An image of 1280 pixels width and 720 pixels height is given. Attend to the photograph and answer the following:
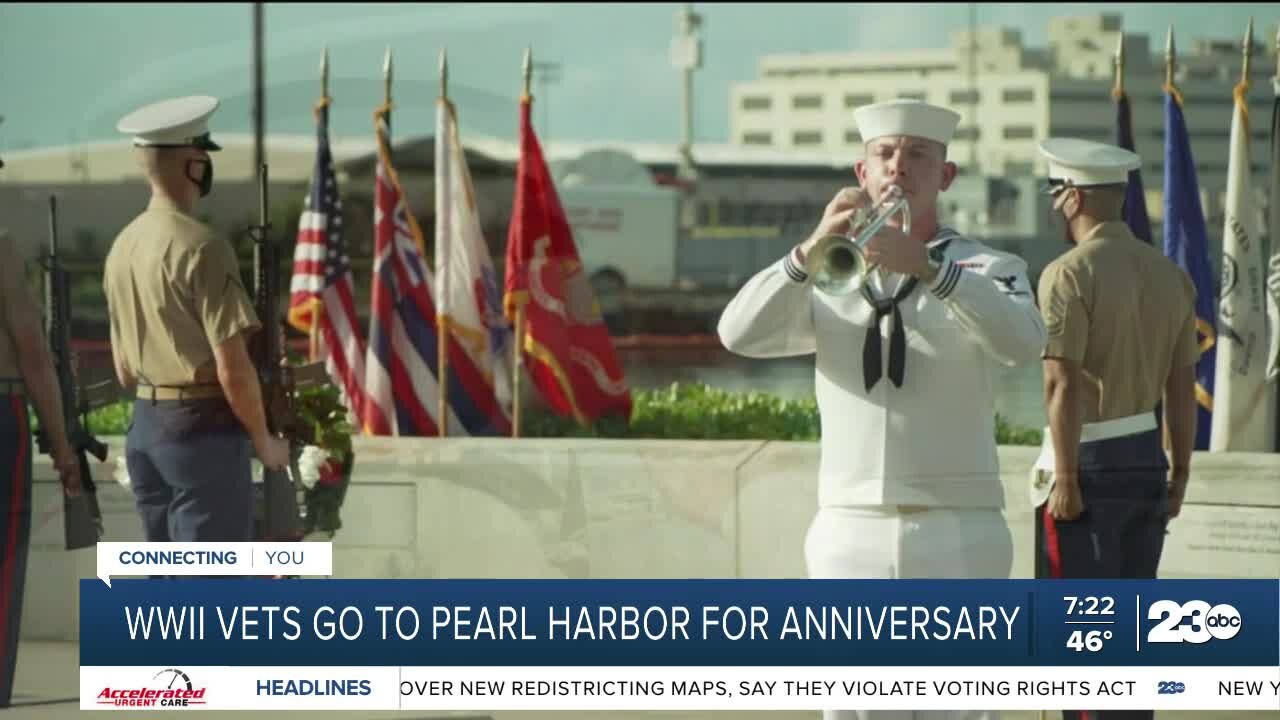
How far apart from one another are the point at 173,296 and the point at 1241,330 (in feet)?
19.3

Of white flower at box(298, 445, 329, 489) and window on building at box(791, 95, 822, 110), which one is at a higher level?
white flower at box(298, 445, 329, 489)

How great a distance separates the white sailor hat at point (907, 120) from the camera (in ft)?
15.5

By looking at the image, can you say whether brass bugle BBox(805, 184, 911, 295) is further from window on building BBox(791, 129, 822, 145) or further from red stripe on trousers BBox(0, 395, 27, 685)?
window on building BBox(791, 129, 822, 145)

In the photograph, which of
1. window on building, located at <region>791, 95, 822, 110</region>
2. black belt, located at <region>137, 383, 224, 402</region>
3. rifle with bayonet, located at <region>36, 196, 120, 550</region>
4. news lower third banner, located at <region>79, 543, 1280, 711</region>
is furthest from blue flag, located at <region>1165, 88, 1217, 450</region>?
window on building, located at <region>791, 95, 822, 110</region>

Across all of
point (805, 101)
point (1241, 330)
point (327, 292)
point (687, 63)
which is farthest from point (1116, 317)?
point (805, 101)

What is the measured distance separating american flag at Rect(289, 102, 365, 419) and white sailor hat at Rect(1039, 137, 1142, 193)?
19.8 feet

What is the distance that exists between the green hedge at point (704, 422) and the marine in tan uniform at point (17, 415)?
13.2ft

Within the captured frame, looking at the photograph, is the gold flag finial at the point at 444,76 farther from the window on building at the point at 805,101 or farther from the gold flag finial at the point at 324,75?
the window on building at the point at 805,101

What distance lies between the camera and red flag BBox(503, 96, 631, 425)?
11.1m

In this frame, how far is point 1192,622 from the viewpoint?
18.4ft

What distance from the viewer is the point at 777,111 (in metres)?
150

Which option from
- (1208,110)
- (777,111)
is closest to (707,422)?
(1208,110)

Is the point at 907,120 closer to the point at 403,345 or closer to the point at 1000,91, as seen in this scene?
the point at 403,345

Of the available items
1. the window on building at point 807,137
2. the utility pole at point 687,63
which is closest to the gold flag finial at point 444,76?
the utility pole at point 687,63
